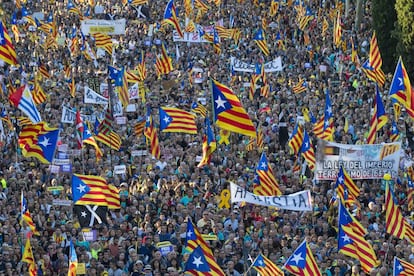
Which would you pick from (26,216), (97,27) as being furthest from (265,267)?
(97,27)

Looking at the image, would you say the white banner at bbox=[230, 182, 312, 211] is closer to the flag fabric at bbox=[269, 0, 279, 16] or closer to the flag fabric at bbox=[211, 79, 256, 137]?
the flag fabric at bbox=[211, 79, 256, 137]

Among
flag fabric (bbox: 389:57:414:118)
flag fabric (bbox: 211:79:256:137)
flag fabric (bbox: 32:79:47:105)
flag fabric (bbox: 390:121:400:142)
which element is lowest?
flag fabric (bbox: 390:121:400:142)

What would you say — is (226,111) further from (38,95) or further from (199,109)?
(38,95)

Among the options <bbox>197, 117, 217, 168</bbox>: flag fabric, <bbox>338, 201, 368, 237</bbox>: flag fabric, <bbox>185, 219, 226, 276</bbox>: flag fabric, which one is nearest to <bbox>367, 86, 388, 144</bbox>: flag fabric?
<bbox>197, 117, 217, 168</bbox>: flag fabric

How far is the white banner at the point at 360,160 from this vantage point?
2716 centimetres

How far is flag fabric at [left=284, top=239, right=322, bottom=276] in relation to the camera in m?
21.7

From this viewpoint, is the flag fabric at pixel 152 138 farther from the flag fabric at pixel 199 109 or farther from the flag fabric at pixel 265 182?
the flag fabric at pixel 265 182

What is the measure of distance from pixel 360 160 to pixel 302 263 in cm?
601

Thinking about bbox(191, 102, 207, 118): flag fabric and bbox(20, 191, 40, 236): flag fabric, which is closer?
bbox(20, 191, 40, 236): flag fabric

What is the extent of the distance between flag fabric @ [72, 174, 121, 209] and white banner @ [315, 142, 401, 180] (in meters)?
4.55

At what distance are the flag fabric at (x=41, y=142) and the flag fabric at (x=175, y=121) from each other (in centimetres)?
397

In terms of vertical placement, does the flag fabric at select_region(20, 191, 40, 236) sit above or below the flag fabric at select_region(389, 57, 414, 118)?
below

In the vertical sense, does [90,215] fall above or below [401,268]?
below

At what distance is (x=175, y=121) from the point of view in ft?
98.9
